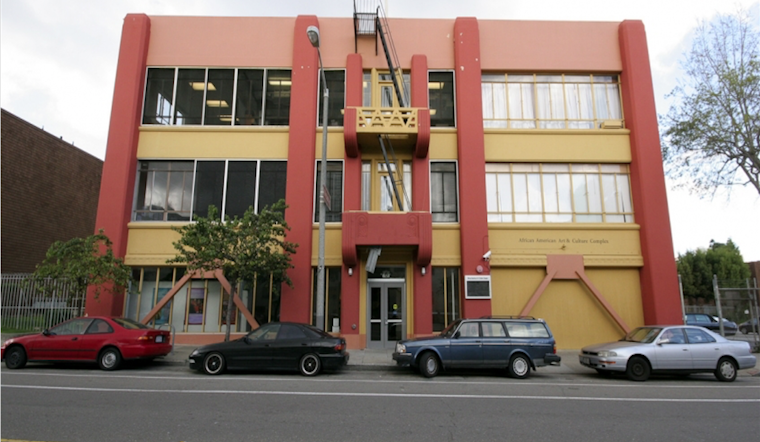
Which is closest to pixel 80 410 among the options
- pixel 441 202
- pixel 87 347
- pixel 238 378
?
pixel 238 378

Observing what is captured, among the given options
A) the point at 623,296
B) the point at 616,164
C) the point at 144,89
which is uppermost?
the point at 144,89

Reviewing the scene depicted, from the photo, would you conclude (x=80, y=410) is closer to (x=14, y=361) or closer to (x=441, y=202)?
(x=14, y=361)

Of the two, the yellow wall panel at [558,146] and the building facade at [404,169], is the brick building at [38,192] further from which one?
the yellow wall panel at [558,146]

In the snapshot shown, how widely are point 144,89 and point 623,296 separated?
1993cm

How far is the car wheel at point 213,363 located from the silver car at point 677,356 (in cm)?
947

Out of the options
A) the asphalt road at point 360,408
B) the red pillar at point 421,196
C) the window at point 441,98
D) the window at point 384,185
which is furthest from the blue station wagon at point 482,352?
the window at point 441,98

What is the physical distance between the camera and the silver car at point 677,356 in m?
11.4

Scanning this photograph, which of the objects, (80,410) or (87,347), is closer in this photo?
(80,410)

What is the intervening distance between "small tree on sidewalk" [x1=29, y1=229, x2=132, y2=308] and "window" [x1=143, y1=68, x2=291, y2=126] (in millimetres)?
5652

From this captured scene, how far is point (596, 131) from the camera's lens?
17.6 m

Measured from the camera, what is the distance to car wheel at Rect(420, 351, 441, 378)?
11336mm

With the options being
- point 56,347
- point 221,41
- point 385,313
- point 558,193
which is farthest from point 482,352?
point 221,41

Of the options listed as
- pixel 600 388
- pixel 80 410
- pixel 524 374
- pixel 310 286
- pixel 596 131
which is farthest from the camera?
pixel 596 131

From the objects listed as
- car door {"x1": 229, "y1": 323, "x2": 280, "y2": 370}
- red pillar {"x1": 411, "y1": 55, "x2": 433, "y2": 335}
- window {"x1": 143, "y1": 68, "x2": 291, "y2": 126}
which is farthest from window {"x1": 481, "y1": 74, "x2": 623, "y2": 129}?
car door {"x1": 229, "y1": 323, "x2": 280, "y2": 370}
